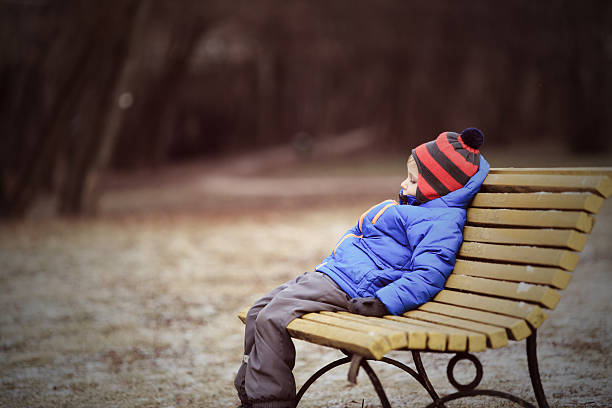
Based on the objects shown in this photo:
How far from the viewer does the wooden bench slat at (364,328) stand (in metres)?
2.65

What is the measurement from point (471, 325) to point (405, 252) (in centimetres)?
52

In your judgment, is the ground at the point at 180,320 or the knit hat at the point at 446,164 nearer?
the knit hat at the point at 446,164

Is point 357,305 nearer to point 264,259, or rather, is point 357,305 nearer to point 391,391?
point 391,391

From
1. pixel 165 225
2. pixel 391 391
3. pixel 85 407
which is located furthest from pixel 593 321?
pixel 165 225

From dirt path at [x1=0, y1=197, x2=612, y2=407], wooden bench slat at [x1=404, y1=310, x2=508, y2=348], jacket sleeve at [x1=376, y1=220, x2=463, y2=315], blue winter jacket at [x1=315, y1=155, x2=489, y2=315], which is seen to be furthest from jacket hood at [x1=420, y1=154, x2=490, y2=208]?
dirt path at [x1=0, y1=197, x2=612, y2=407]

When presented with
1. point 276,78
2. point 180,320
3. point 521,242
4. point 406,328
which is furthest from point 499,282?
point 276,78

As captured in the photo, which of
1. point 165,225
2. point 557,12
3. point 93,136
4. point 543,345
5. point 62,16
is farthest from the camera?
point 557,12

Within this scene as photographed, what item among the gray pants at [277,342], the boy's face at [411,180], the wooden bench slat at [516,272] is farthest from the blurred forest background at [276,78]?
the wooden bench slat at [516,272]

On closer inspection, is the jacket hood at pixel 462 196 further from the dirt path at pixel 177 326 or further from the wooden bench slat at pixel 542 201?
the dirt path at pixel 177 326

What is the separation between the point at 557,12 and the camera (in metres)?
24.8

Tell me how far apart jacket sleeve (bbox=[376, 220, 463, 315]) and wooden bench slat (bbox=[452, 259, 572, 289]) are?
7cm

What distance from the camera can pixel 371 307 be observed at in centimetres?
311

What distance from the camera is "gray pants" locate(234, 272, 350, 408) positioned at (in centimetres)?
304

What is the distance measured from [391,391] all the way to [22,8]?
1577cm
